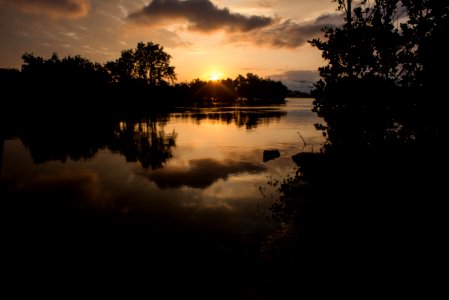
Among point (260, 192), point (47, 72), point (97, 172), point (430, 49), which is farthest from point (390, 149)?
point (47, 72)

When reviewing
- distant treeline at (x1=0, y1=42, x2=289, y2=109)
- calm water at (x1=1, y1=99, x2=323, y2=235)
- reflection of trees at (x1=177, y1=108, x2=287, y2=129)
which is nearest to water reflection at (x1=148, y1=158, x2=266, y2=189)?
calm water at (x1=1, y1=99, x2=323, y2=235)

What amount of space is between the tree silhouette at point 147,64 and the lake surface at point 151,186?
105m

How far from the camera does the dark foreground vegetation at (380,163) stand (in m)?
9.75

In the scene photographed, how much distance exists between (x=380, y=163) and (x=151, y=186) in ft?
44.7

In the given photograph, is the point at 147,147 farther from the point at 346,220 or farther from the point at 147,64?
the point at 147,64

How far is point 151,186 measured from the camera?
789 inches

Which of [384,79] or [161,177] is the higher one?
[384,79]

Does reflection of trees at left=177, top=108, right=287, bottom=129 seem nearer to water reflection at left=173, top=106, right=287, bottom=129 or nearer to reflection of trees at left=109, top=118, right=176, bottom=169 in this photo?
water reflection at left=173, top=106, right=287, bottom=129

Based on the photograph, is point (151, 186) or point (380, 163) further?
point (151, 186)

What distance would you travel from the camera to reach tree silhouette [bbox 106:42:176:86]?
13438cm

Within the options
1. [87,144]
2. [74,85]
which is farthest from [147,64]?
[87,144]

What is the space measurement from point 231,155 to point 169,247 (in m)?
19.2

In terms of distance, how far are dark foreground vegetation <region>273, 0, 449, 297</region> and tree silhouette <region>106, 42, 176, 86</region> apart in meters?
129

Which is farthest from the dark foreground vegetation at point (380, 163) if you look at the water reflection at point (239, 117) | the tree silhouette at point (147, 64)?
the tree silhouette at point (147, 64)
